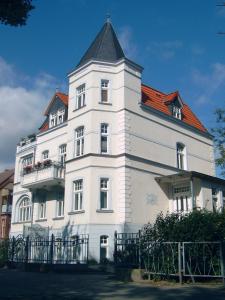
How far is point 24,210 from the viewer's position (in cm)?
3381

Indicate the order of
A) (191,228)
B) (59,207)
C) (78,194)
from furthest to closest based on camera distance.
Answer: (59,207), (78,194), (191,228)

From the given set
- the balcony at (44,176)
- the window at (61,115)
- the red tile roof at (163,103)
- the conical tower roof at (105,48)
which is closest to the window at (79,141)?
the balcony at (44,176)

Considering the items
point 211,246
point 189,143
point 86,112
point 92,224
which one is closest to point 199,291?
point 211,246

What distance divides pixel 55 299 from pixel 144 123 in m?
18.7

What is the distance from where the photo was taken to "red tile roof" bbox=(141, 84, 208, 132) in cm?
3018

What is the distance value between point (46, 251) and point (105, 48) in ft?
50.8

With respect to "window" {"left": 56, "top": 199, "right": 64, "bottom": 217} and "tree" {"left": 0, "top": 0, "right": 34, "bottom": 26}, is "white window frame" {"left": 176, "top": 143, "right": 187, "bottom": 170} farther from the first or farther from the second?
"tree" {"left": 0, "top": 0, "right": 34, "bottom": 26}

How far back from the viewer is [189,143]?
32.0 m

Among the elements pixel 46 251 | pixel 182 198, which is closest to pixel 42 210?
pixel 46 251

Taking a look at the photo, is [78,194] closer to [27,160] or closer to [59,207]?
[59,207]

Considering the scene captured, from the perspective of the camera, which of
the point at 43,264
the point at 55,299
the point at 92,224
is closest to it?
the point at 55,299

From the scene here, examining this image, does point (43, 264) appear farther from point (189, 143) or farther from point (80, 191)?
point (189, 143)

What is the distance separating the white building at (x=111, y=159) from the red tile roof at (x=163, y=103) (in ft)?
0.41

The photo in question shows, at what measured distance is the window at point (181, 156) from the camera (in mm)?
30766
